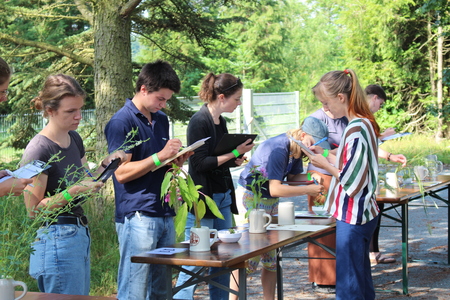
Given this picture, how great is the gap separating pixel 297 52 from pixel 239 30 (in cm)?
569

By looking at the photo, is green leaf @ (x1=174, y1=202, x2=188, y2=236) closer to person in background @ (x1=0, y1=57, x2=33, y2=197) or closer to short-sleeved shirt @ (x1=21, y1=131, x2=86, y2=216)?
short-sleeved shirt @ (x1=21, y1=131, x2=86, y2=216)

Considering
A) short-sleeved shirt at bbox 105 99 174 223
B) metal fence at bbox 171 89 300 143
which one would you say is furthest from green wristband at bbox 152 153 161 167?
metal fence at bbox 171 89 300 143

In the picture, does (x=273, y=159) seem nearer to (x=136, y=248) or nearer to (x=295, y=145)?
(x=295, y=145)

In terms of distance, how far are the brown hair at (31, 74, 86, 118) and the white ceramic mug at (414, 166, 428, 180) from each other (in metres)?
4.25

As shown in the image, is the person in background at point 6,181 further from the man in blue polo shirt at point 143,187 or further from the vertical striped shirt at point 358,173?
the vertical striped shirt at point 358,173

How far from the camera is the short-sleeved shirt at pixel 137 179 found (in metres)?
3.38

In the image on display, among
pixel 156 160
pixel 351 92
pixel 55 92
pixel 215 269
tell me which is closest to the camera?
pixel 55 92

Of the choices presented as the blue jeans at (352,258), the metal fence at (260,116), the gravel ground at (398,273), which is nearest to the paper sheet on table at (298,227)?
the blue jeans at (352,258)

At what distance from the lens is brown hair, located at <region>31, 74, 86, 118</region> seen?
2.97 metres

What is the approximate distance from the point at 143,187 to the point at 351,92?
1.42m

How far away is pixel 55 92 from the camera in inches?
117

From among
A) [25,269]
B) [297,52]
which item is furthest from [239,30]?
[25,269]

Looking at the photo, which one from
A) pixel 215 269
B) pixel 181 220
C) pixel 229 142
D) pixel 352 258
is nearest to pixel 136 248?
pixel 181 220

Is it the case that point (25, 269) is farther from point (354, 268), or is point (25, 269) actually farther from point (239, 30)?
point (239, 30)
